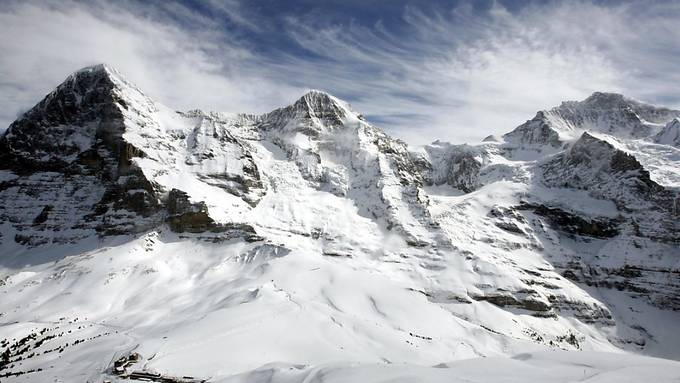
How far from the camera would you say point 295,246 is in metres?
115

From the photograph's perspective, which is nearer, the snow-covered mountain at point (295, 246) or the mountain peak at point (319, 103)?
the snow-covered mountain at point (295, 246)

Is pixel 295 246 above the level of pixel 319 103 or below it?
below

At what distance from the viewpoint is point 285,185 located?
14312 centimetres

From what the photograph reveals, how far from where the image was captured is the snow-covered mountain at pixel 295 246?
63594 millimetres

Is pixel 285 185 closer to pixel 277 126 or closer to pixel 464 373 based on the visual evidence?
pixel 277 126

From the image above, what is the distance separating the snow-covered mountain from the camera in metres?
63.6

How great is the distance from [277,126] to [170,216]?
70.1 m

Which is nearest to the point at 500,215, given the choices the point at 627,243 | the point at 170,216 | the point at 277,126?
the point at 627,243

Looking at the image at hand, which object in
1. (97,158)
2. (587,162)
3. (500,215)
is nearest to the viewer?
(97,158)

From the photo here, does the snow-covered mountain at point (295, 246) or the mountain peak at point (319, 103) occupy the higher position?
the mountain peak at point (319, 103)

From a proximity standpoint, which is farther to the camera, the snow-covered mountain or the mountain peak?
the mountain peak

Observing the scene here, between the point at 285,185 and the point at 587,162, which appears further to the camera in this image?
the point at 587,162

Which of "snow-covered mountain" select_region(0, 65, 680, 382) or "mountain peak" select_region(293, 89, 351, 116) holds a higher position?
"mountain peak" select_region(293, 89, 351, 116)

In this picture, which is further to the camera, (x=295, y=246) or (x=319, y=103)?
(x=319, y=103)
